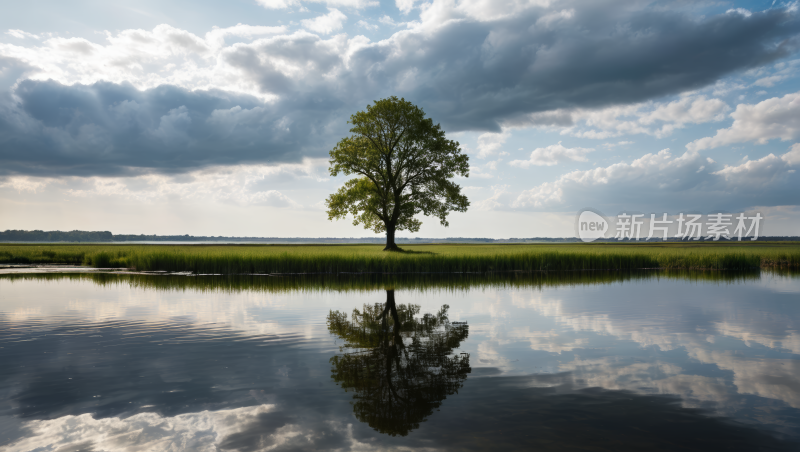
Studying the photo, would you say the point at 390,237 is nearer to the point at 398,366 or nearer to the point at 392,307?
the point at 392,307

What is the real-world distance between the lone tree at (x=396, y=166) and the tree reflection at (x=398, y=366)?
122ft

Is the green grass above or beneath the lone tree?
beneath

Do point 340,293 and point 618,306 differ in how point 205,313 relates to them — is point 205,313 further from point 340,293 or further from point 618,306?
point 618,306

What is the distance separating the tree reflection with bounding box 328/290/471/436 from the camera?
6.87 meters

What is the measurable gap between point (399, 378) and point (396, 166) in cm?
4505

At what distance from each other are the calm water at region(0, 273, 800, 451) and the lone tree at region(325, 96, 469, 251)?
1382 inches

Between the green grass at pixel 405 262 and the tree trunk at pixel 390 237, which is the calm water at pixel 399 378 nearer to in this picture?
the green grass at pixel 405 262

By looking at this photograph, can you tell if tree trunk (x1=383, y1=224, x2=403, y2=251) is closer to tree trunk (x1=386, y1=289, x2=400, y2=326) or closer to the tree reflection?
tree trunk (x1=386, y1=289, x2=400, y2=326)

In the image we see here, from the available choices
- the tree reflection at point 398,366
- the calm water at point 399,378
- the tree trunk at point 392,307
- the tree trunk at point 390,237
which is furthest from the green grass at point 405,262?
the tree reflection at point 398,366

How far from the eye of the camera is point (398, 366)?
366 inches

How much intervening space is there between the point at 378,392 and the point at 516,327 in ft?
24.0

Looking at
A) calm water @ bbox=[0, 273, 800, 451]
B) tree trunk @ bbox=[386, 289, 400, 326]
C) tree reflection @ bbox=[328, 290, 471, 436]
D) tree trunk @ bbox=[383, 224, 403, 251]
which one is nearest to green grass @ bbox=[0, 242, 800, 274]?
tree trunk @ bbox=[383, 224, 403, 251]

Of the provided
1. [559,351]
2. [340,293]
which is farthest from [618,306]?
[340,293]

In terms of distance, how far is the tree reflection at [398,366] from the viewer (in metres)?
6.87
